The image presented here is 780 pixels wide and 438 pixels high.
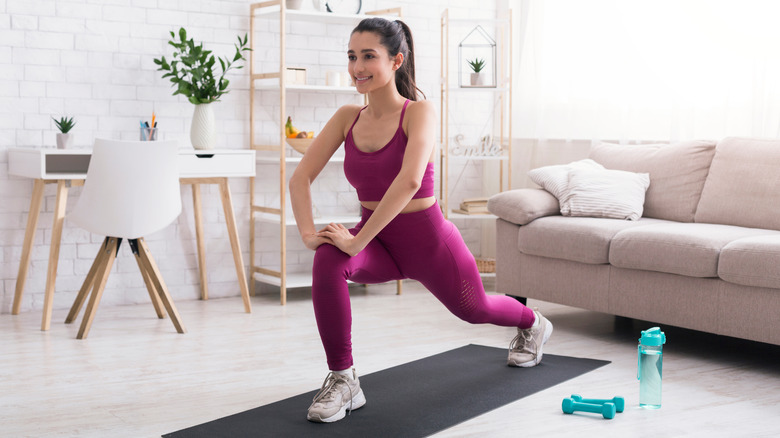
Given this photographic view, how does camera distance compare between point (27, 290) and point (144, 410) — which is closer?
point (144, 410)

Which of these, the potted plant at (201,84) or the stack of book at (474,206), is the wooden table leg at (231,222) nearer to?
the potted plant at (201,84)

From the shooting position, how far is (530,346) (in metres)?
3.12

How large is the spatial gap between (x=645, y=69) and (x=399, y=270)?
2.44 metres

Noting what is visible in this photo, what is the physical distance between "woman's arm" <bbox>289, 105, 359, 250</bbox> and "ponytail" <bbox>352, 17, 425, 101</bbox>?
17 cm

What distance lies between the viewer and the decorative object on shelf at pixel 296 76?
4582 mm

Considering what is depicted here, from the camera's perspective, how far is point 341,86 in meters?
4.71

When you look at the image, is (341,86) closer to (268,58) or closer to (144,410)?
(268,58)

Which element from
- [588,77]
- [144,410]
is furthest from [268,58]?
[144,410]

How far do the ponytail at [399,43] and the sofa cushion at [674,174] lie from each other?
1.69m

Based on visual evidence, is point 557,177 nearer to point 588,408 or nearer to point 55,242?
point 588,408

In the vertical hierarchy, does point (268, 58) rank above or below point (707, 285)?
above

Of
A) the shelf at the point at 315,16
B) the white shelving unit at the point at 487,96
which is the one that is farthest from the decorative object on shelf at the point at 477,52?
the shelf at the point at 315,16

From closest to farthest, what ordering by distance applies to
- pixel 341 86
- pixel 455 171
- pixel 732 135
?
pixel 732 135 < pixel 341 86 < pixel 455 171

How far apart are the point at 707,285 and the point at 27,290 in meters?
3.02
